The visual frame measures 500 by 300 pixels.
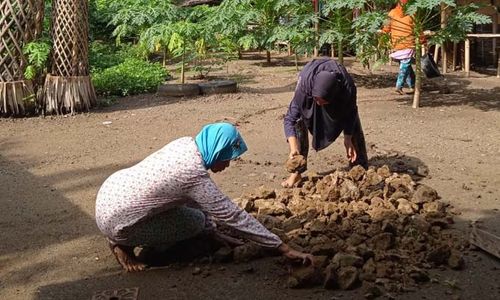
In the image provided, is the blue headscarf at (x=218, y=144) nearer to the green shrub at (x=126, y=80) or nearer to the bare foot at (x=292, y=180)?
the bare foot at (x=292, y=180)

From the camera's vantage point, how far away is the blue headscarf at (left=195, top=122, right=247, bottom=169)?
129 inches

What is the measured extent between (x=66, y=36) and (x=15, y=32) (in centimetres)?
67

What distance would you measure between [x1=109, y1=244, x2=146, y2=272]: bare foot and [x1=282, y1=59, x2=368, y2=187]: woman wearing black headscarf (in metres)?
1.73

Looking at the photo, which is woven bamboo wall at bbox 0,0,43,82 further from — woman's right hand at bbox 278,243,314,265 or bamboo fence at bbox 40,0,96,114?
woman's right hand at bbox 278,243,314,265

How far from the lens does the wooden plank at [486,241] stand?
11.9 ft

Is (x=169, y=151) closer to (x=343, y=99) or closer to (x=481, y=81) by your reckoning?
(x=343, y=99)

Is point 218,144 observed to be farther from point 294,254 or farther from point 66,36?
point 66,36

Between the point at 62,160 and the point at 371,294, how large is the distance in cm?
432

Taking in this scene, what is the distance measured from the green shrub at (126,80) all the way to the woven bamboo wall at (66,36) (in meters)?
1.73

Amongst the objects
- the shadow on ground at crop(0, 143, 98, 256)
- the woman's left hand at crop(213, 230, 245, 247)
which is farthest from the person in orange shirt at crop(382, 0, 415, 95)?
the woman's left hand at crop(213, 230, 245, 247)

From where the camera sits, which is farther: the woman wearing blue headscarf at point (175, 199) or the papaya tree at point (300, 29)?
the papaya tree at point (300, 29)

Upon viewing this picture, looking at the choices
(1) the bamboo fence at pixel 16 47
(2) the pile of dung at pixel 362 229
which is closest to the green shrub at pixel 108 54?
(1) the bamboo fence at pixel 16 47


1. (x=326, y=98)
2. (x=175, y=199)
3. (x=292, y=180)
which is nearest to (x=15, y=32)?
(x=292, y=180)

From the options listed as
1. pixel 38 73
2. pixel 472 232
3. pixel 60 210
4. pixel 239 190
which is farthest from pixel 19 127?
pixel 472 232
